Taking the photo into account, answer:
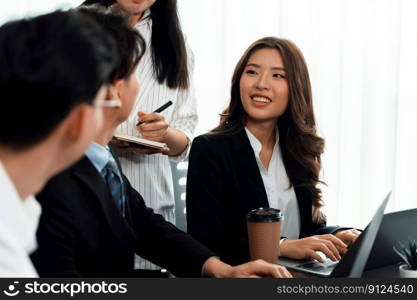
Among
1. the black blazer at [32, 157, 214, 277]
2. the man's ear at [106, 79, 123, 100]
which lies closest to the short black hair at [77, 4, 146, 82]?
the man's ear at [106, 79, 123, 100]

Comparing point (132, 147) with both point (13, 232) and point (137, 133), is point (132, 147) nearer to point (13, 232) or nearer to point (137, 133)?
point (137, 133)

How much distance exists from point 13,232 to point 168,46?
4.97 feet

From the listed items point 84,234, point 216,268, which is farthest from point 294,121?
point 84,234

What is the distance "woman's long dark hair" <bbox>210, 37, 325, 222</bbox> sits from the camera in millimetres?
1926

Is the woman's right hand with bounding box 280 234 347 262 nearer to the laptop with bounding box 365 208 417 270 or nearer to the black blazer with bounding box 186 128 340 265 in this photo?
the laptop with bounding box 365 208 417 270

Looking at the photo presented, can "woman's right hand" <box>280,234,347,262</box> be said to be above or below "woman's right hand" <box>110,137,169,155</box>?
below

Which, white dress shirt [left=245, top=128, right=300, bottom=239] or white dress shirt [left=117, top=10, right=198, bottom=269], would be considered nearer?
white dress shirt [left=245, top=128, right=300, bottom=239]

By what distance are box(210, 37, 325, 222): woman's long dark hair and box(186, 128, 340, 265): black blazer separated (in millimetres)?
45

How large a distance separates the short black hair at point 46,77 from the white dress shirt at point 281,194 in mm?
1204

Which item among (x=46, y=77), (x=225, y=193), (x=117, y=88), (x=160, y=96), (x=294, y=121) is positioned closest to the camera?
(x=46, y=77)

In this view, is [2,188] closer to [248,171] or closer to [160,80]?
[248,171]

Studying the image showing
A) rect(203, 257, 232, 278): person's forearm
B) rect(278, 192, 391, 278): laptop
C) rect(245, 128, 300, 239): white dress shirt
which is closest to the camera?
rect(278, 192, 391, 278): laptop

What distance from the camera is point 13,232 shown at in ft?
2.47

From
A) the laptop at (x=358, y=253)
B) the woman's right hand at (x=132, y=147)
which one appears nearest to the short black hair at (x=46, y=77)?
the laptop at (x=358, y=253)
